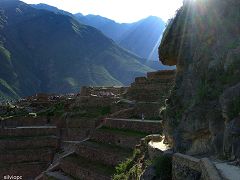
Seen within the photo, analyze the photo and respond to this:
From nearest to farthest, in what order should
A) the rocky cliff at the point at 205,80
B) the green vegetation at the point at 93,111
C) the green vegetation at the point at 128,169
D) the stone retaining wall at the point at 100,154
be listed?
the rocky cliff at the point at 205,80 → the green vegetation at the point at 128,169 → the stone retaining wall at the point at 100,154 → the green vegetation at the point at 93,111

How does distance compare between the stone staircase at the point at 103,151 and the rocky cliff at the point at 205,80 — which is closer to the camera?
the rocky cliff at the point at 205,80

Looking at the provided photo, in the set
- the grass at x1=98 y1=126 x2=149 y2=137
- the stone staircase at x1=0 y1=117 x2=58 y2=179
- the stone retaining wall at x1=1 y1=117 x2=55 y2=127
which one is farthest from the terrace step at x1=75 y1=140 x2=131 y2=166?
the stone retaining wall at x1=1 y1=117 x2=55 y2=127

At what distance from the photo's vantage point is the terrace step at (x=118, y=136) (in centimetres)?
2534

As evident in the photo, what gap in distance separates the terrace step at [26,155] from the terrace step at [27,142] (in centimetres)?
80

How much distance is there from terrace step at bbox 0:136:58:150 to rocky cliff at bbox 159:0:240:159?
2125cm

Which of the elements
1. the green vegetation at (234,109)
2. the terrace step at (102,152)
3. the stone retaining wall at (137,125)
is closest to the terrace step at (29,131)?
the stone retaining wall at (137,125)

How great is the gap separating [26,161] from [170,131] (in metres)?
21.4

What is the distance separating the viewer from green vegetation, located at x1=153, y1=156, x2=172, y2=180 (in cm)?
1388

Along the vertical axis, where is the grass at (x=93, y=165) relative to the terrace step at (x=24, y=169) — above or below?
above

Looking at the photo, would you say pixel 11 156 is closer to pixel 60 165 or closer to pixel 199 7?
pixel 60 165

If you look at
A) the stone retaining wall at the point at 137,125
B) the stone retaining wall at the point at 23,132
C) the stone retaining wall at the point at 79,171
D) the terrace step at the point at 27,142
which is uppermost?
the stone retaining wall at the point at 137,125

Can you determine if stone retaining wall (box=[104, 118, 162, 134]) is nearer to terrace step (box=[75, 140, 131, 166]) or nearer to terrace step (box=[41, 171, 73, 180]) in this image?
terrace step (box=[75, 140, 131, 166])

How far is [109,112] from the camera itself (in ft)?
118

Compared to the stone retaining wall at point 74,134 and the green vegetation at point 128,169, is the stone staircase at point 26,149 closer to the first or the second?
the stone retaining wall at point 74,134
